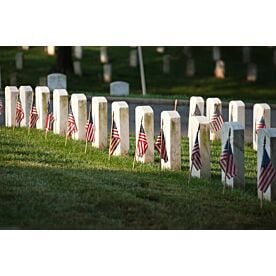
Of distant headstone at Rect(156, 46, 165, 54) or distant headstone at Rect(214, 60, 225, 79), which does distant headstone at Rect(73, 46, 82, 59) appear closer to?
distant headstone at Rect(156, 46, 165, 54)

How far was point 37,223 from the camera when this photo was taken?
1311 cm

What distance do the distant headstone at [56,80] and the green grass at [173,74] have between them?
7 cm

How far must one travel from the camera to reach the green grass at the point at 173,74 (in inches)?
588

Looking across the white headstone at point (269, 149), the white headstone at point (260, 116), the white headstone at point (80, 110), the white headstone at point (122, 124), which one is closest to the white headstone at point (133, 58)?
the white headstone at point (122, 124)

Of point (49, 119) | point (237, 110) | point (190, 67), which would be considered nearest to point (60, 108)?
point (49, 119)

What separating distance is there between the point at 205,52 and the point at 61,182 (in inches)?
90.7

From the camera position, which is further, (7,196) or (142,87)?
(142,87)

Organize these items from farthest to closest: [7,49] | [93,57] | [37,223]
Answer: [93,57]
[7,49]
[37,223]

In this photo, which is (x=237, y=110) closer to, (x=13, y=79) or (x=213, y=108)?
(x=213, y=108)

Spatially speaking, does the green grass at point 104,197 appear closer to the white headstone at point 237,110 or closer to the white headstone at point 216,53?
the white headstone at point 216,53

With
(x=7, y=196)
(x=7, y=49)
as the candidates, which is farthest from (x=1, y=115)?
(x=7, y=196)

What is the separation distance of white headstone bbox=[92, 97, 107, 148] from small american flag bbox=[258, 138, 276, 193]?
2325 mm

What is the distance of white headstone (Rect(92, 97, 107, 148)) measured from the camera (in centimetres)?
1557

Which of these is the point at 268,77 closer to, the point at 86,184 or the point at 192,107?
the point at 192,107
